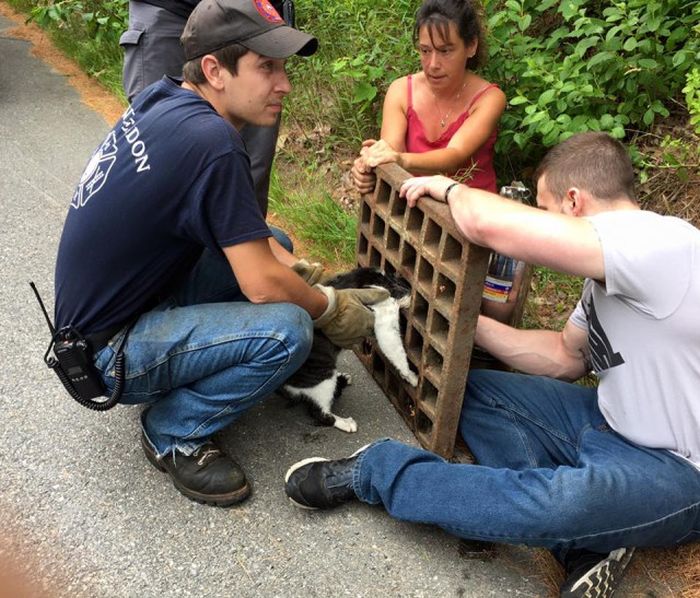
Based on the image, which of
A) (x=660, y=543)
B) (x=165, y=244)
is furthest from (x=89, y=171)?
(x=660, y=543)

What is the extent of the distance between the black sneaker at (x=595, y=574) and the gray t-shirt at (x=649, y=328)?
35cm

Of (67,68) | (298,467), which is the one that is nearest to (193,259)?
(298,467)

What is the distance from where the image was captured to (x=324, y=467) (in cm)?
223

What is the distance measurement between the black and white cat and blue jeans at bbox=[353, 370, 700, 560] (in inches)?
15.4

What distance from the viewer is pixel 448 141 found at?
3105mm

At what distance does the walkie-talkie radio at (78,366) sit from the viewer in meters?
2.07

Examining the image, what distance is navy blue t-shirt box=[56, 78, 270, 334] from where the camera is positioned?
1.93m

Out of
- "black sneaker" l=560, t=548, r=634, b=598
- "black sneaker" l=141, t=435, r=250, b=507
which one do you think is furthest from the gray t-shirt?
"black sneaker" l=141, t=435, r=250, b=507

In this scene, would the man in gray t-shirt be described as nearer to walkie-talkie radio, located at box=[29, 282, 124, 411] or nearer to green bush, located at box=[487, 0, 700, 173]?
walkie-talkie radio, located at box=[29, 282, 124, 411]

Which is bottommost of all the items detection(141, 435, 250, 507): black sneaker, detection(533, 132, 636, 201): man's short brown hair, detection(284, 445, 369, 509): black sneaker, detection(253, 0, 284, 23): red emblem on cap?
detection(141, 435, 250, 507): black sneaker

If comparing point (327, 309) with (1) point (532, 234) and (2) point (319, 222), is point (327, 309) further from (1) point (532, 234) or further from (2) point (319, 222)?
(2) point (319, 222)

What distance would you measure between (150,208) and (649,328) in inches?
57.8

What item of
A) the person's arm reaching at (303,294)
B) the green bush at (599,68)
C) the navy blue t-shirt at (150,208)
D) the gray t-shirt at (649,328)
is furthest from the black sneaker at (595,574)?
the green bush at (599,68)

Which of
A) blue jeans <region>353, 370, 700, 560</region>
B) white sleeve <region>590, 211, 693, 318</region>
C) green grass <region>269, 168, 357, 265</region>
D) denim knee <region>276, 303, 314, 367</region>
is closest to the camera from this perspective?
white sleeve <region>590, 211, 693, 318</region>
